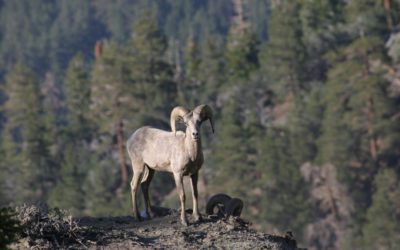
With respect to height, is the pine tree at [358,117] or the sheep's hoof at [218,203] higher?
the pine tree at [358,117]

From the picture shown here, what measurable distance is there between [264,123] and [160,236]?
186 ft

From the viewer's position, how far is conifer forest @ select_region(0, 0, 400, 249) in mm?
59844

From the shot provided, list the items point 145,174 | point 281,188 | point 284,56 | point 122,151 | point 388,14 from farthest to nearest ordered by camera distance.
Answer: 1. point 388,14
2. point 284,56
3. point 122,151
4. point 281,188
5. point 145,174

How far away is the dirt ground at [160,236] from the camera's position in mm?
15094

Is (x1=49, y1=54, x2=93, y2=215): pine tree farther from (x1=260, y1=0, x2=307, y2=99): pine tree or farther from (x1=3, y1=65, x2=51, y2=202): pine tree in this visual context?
(x1=260, y1=0, x2=307, y2=99): pine tree

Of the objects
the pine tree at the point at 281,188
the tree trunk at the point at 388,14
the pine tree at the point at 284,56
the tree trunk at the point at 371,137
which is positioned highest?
the tree trunk at the point at 388,14

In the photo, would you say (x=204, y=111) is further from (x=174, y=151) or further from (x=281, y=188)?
(x=281, y=188)

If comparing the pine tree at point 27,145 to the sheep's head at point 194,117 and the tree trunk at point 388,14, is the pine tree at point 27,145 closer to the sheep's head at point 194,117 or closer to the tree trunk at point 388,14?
the tree trunk at point 388,14

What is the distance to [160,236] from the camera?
16.0 meters

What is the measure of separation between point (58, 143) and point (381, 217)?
1086 inches

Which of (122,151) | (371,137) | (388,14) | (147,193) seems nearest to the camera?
(147,193)

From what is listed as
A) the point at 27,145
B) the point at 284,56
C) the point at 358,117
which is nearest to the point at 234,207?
the point at 358,117

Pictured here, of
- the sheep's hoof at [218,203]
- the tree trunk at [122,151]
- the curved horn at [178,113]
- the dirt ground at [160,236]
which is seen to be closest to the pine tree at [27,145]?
the tree trunk at [122,151]

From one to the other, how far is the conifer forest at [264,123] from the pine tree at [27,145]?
9cm
